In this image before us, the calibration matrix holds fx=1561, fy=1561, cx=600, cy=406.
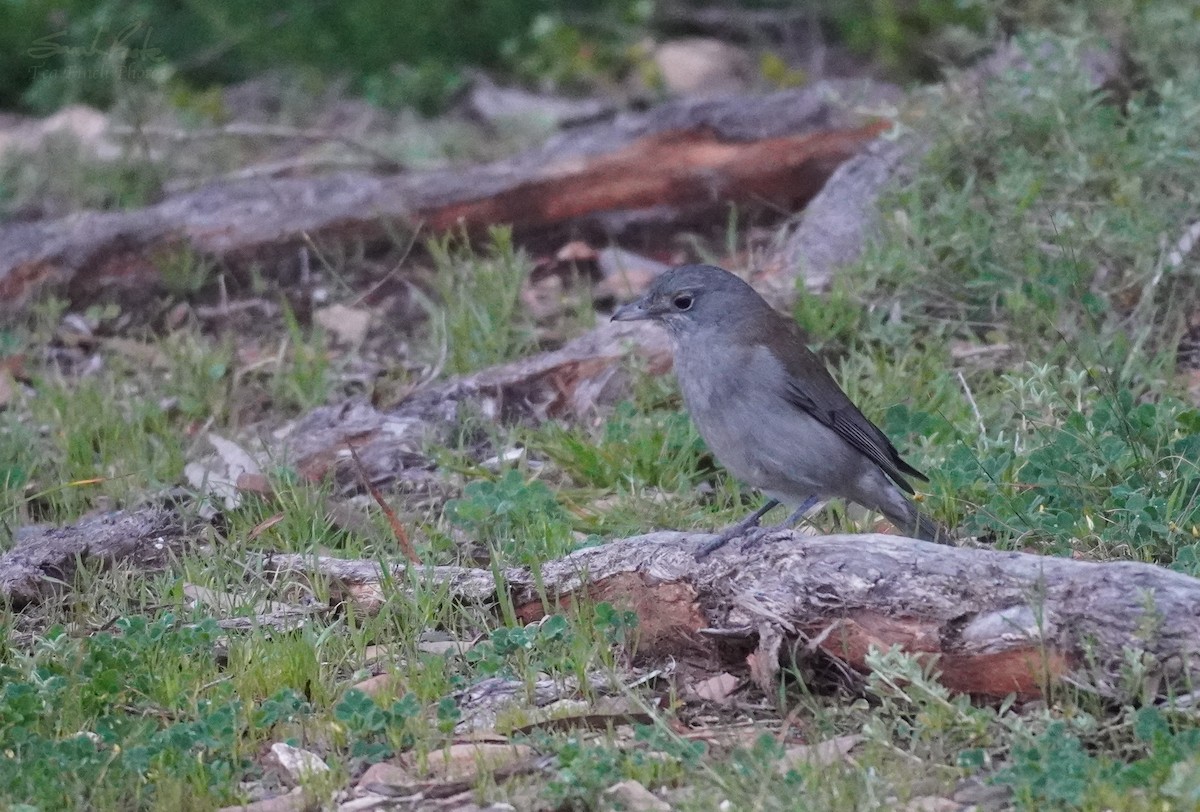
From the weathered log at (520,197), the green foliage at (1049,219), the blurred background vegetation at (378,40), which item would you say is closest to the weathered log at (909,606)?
the green foliage at (1049,219)

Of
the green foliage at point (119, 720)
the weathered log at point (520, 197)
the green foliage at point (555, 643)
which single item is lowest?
the green foliage at point (555, 643)

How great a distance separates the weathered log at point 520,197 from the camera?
26.1ft

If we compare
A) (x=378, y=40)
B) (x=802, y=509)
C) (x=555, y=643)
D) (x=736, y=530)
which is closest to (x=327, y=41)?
(x=378, y=40)

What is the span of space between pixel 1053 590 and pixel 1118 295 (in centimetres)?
311

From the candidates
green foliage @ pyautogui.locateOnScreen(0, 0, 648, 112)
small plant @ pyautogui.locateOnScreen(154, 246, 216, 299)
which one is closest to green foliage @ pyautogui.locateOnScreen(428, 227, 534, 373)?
small plant @ pyautogui.locateOnScreen(154, 246, 216, 299)

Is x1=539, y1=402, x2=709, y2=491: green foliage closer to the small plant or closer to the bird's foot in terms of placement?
the bird's foot

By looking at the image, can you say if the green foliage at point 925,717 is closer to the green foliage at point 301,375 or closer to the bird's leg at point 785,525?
the bird's leg at point 785,525

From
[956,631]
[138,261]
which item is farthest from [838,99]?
[956,631]

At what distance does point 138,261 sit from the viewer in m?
7.97

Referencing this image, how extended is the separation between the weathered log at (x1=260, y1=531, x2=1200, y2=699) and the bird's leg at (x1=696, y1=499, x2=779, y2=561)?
1.2 inches

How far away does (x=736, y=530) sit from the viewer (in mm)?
4863

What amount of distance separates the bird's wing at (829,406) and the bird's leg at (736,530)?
0.36m

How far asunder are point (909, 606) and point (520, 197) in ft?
14.8

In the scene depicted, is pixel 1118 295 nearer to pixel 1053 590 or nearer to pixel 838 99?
pixel 838 99
